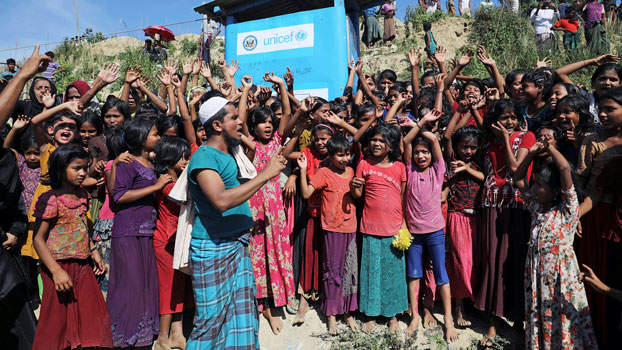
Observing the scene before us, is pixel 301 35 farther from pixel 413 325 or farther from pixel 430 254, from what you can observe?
pixel 413 325

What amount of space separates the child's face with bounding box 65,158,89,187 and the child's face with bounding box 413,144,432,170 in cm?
285

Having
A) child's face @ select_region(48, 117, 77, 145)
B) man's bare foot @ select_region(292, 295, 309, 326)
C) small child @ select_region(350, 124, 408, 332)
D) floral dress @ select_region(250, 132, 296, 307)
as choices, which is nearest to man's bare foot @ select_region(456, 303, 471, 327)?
small child @ select_region(350, 124, 408, 332)

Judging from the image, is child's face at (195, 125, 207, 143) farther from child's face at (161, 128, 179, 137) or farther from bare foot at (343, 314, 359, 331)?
bare foot at (343, 314, 359, 331)

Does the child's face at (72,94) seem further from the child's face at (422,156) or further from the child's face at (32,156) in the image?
the child's face at (422,156)

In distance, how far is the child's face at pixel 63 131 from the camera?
370 centimetres

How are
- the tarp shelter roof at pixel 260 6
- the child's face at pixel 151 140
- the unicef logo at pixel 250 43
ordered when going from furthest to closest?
the tarp shelter roof at pixel 260 6 → the unicef logo at pixel 250 43 → the child's face at pixel 151 140

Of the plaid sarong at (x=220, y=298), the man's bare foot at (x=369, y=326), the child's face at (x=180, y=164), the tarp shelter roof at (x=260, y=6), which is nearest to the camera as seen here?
the plaid sarong at (x=220, y=298)

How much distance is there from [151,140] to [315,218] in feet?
5.88

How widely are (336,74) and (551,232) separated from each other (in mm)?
5621

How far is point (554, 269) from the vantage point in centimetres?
286

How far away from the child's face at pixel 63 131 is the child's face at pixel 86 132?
0.44 meters

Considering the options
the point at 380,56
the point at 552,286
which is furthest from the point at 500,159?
Answer: the point at 380,56

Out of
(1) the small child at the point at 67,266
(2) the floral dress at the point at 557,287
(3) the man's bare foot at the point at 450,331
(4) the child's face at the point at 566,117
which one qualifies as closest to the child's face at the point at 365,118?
(4) the child's face at the point at 566,117

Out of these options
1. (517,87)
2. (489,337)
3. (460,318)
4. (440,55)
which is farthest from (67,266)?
(517,87)
